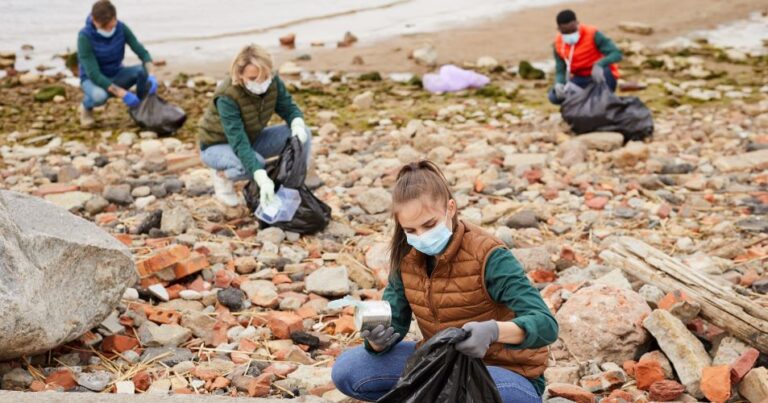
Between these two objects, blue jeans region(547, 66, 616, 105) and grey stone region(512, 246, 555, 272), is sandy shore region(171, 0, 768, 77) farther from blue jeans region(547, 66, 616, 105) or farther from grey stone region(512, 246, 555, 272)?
grey stone region(512, 246, 555, 272)

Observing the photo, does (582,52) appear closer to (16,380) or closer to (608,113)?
(608,113)

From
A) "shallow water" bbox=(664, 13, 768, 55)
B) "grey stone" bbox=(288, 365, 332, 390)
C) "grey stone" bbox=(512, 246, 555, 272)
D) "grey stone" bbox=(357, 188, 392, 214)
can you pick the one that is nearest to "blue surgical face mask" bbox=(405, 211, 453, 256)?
"grey stone" bbox=(288, 365, 332, 390)

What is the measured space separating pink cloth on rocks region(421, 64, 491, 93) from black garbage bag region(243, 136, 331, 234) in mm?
5031

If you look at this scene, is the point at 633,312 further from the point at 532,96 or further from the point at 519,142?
the point at 532,96

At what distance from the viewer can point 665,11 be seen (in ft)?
51.9

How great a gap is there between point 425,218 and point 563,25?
5672 millimetres

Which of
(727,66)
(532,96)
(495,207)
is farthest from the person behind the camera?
(727,66)

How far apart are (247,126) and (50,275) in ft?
8.38

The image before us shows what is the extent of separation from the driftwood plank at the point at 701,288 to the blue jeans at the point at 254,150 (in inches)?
93.8

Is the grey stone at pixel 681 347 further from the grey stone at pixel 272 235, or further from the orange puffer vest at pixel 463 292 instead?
the grey stone at pixel 272 235

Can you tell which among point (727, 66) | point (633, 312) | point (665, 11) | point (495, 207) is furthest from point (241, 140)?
point (665, 11)

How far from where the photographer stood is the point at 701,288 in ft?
14.8

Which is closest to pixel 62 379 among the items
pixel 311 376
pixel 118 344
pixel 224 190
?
pixel 118 344

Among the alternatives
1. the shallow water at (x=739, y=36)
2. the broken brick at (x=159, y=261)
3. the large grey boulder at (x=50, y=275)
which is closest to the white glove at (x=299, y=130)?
the broken brick at (x=159, y=261)
